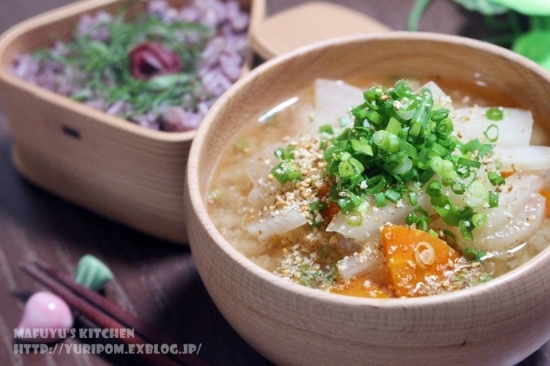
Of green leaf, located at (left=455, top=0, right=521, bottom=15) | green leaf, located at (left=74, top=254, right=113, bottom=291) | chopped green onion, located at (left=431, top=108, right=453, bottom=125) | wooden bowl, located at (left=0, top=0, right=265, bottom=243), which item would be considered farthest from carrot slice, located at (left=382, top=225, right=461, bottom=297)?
green leaf, located at (left=455, top=0, right=521, bottom=15)

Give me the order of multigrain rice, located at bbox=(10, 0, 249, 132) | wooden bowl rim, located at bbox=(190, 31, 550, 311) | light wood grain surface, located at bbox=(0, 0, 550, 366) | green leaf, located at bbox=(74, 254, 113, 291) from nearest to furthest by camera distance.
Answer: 1. wooden bowl rim, located at bbox=(190, 31, 550, 311)
2. light wood grain surface, located at bbox=(0, 0, 550, 366)
3. green leaf, located at bbox=(74, 254, 113, 291)
4. multigrain rice, located at bbox=(10, 0, 249, 132)

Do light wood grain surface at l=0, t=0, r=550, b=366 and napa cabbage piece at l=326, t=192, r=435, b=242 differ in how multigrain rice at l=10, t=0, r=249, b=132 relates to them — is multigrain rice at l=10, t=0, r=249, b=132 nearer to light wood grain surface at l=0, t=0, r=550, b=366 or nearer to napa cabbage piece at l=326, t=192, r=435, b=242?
light wood grain surface at l=0, t=0, r=550, b=366

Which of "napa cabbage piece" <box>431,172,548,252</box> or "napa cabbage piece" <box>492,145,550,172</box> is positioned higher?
"napa cabbage piece" <box>492,145,550,172</box>

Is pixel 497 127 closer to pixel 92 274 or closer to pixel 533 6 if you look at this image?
pixel 533 6

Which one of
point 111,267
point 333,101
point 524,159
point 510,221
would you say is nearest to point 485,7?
point 333,101

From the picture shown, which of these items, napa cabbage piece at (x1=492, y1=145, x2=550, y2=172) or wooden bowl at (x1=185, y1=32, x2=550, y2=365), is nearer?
wooden bowl at (x1=185, y1=32, x2=550, y2=365)

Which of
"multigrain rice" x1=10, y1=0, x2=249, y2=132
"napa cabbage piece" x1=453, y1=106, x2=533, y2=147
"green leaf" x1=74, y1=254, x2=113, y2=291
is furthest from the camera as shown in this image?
"multigrain rice" x1=10, y1=0, x2=249, y2=132

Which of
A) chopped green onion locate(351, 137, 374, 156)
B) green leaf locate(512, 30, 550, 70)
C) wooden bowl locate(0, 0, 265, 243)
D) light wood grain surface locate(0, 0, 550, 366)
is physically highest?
chopped green onion locate(351, 137, 374, 156)

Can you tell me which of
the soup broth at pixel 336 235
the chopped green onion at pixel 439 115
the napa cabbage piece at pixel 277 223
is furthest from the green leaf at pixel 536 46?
the napa cabbage piece at pixel 277 223
